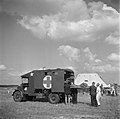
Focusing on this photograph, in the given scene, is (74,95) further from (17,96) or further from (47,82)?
(17,96)

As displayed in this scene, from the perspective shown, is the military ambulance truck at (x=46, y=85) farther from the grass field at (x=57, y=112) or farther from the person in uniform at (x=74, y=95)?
the grass field at (x=57, y=112)

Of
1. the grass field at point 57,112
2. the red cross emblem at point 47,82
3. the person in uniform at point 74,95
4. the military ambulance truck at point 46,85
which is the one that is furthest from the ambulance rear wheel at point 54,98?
the grass field at point 57,112

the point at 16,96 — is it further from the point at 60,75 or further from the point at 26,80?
the point at 60,75

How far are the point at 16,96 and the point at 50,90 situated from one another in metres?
2.38

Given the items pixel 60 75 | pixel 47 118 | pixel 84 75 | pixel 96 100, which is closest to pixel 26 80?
pixel 60 75

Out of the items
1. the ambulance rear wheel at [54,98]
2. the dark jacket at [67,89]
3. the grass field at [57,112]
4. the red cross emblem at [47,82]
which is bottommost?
the grass field at [57,112]

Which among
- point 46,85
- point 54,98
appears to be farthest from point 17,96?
point 54,98

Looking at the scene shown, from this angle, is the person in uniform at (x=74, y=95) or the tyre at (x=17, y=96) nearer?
the person in uniform at (x=74, y=95)

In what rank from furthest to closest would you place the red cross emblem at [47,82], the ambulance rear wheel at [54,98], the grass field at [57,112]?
the red cross emblem at [47,82] → the ambulance rear wheel at [54,98] → the grass field at [57,112]

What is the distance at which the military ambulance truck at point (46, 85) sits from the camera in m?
16.6

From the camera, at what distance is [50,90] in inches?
672

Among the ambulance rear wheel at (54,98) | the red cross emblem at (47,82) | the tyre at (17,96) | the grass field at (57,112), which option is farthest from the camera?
the tyre at (17,96)

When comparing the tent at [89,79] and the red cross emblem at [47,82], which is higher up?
the tent at [89,79]

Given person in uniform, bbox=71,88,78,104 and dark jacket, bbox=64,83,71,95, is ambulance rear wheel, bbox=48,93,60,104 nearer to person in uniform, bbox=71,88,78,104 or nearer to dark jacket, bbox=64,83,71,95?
dark jacket, bbox=64,83,71,95
